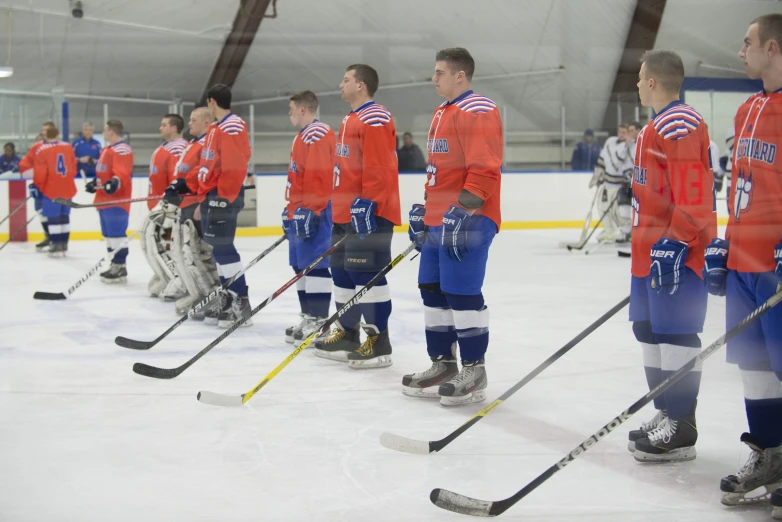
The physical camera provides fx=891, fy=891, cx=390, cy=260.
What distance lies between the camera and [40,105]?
9.22 feet

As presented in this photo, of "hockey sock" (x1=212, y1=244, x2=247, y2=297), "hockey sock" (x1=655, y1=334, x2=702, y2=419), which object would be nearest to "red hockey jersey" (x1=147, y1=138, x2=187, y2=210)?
"hockey sock" (x1=212, y1=244, x2=247, y2=297)

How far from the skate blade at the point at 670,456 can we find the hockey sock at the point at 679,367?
8 cm

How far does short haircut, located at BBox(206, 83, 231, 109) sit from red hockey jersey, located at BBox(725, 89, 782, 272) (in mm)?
2202

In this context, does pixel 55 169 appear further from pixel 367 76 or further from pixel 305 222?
pixel 367 76

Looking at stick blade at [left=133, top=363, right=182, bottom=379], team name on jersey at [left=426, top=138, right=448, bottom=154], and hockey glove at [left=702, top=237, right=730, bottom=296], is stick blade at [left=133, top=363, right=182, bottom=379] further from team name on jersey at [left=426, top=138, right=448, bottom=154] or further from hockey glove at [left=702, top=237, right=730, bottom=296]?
hockey glove at [left=702, top=237, right=730, bottom=296]

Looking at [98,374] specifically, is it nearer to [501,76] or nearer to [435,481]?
[435,481]

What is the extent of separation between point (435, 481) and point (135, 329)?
2.37 meters

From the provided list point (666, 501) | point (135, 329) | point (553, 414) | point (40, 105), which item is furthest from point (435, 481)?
point (135, 329)

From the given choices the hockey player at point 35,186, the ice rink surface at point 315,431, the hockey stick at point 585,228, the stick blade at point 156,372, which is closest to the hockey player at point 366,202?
the ice rink surface at point 315,431

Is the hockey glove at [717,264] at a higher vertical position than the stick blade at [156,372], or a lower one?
higher

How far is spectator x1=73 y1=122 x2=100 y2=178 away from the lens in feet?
13.6

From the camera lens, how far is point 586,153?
4.39 m

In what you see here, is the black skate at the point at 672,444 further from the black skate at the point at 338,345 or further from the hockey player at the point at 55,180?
the hockey player at the point at 55,180

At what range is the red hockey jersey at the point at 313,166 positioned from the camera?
11.5 ft
